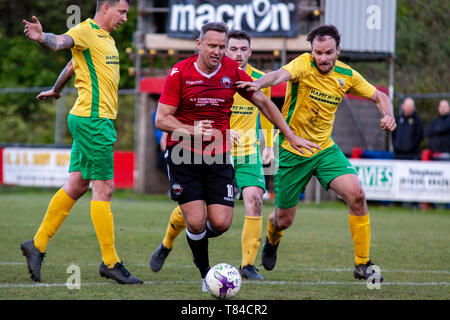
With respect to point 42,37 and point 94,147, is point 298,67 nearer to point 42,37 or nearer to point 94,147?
point 94,147

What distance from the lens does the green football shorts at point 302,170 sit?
655 centimetres

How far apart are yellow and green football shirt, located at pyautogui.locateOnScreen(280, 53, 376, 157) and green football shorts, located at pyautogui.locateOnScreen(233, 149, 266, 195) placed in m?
0.57

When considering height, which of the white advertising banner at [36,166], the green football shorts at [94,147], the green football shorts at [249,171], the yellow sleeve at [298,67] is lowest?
the white advertising banner at [36,166]

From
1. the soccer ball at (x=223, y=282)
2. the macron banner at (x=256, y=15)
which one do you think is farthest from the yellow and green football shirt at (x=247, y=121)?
the macron banner at (x=256, y=15)

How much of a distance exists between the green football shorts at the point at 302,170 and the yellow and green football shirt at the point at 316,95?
9cm

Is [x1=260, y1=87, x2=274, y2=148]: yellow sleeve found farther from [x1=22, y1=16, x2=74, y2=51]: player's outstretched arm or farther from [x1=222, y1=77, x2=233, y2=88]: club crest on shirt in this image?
[x1=22, y1=16, x2=74, y2=51]: player's outstretched arm

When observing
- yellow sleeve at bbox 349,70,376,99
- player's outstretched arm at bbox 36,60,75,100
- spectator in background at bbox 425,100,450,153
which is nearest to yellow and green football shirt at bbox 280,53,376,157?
yellow sleeve at bbox 349,70,376,99

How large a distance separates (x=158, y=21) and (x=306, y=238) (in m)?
10.9

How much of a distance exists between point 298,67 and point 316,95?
35cm

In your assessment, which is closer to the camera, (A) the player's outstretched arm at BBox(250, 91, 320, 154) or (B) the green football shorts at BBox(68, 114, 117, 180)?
(A) the player's outstretched arm at BBox(250, 91, 320, 154)

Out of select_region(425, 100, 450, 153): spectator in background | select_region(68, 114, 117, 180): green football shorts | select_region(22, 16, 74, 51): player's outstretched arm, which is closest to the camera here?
select_region(22, 16, 74, 51): player's outstretched arm

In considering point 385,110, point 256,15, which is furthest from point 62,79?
point 256,15

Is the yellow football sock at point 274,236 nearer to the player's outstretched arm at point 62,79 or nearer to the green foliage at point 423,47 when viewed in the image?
the player's outstretched arm at point 62,79

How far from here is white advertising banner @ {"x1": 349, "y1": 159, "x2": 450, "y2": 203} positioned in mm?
14273
